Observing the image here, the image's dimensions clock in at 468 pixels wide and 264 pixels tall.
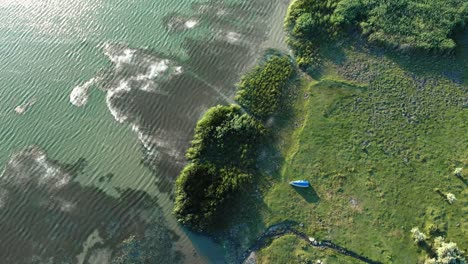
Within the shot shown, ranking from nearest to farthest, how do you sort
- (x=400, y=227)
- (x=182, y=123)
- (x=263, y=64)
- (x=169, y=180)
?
A: (x=400, y=227) < (x=169, y=180) < (x=182, y=123) < (x=263, y=64)

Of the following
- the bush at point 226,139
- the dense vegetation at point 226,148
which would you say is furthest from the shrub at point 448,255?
the bush at point 226,139

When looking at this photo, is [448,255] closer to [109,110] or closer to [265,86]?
[265,86]

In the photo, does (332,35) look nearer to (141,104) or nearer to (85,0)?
(141,104)

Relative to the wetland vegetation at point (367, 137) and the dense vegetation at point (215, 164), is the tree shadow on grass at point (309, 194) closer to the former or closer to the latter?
the wetland vegetation at point (367, 137)

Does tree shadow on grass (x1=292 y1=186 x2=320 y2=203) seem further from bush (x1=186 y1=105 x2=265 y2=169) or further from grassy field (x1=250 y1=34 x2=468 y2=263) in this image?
bush (x1=186 y1=105 x2=265 y2=169)

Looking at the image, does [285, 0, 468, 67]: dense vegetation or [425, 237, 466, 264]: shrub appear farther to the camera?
[285, 0, 468, 67]: dense vegetation

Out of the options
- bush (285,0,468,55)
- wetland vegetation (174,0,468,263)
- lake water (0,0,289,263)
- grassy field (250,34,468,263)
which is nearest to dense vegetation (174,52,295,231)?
wetland vegetation (174,0,468,263)

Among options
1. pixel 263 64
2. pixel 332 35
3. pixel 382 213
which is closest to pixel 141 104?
pixel 263 64
